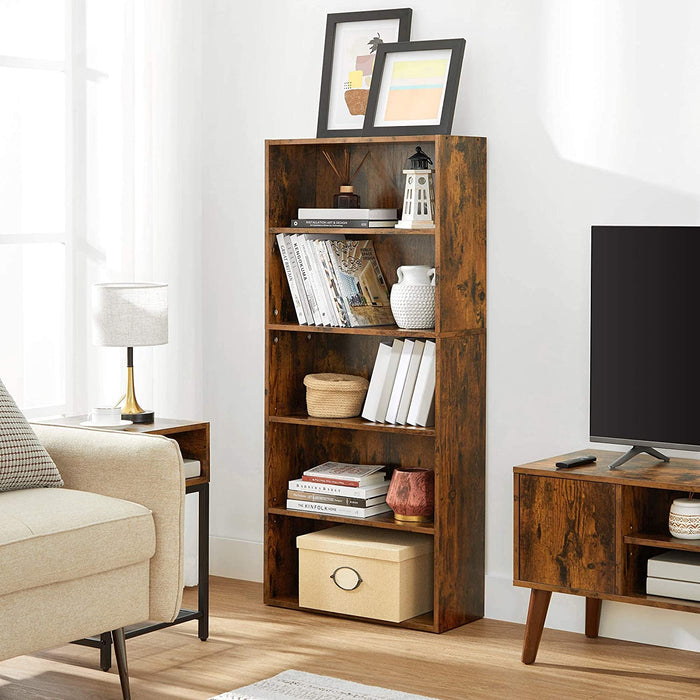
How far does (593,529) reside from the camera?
330 cm

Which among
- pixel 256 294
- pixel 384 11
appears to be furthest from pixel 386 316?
pixel 384 11

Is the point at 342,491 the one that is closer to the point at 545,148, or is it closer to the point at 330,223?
the point at 330,223

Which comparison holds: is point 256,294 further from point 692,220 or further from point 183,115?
point 692,220

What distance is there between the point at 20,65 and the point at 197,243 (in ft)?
2.87

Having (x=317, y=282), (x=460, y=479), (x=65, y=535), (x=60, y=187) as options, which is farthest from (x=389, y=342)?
(x=65, y=535)

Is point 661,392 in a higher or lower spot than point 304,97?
lower

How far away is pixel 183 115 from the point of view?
4312 millimetres

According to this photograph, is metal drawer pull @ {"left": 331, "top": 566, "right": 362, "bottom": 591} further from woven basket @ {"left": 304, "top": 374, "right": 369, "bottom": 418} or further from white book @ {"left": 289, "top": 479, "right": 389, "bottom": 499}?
woven basket @ {"left": 304, "top": 374, "right": 369, "bottom": 418}

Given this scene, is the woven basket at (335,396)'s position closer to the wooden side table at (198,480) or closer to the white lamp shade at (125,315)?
the wooden side table at (198,480)

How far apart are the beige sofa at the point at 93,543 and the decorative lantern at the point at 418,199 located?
42.7 inches

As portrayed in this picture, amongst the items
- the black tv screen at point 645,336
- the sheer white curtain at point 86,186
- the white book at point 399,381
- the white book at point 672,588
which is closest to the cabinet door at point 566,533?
the white book at point 672,588

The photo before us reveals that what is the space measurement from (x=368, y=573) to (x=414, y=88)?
1.53 meters

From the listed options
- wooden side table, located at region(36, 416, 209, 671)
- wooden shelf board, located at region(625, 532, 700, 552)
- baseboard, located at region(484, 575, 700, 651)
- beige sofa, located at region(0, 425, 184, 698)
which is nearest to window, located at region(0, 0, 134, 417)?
wooden side table, located at region(36, 416, 209, 671)

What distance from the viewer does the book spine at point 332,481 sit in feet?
12.7
